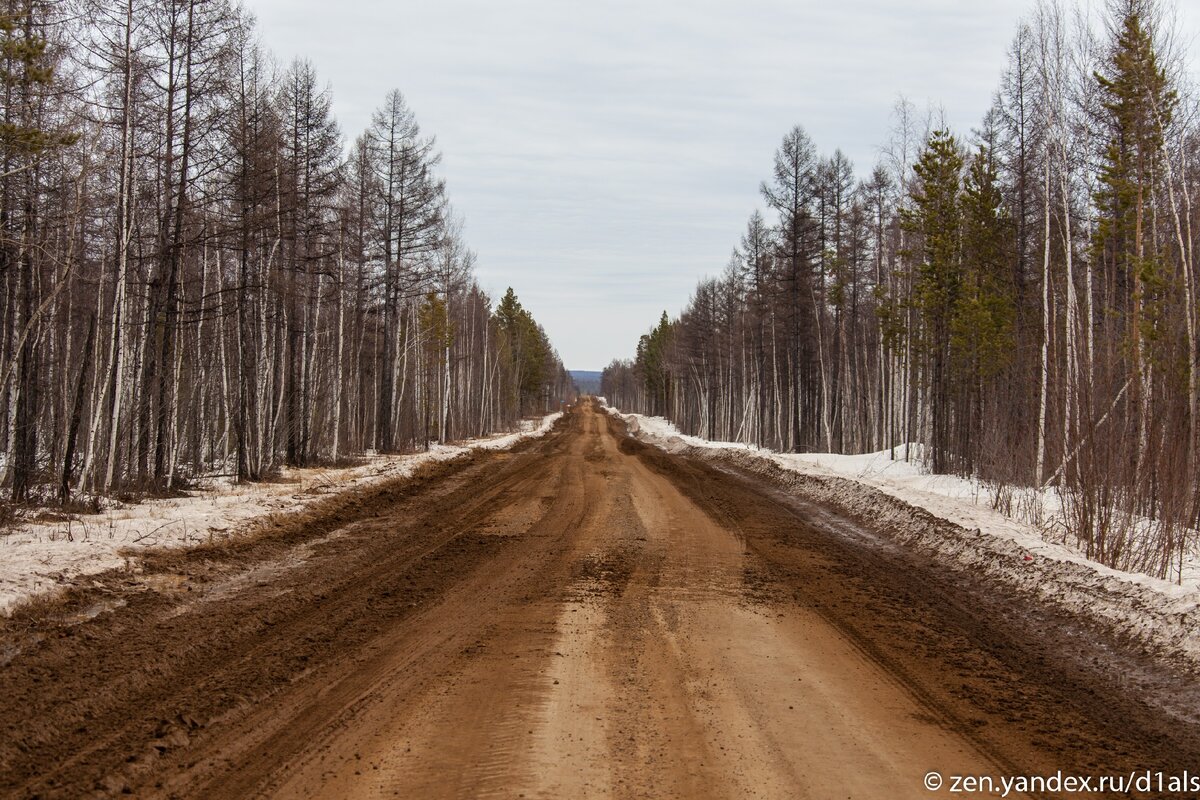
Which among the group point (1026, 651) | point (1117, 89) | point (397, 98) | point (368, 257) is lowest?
point (1026, 651)

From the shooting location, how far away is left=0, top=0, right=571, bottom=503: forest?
41.7 feet

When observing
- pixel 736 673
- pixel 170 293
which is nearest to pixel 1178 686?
pixel 736 673

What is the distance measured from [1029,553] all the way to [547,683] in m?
6.93

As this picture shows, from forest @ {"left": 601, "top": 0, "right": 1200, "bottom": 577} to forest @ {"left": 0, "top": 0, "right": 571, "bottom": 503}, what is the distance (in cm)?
1313

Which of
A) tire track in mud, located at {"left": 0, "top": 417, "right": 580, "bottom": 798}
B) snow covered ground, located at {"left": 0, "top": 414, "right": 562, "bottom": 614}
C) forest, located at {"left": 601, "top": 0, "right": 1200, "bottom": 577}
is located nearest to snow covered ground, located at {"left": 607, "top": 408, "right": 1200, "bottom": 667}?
forest, located at {"left": 601, "top": 0, "right": 1200, "bottom": 577}

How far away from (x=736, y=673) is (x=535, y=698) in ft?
5.04

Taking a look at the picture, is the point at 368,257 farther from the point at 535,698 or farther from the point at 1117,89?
the point at 535,698

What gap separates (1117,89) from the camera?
16.9 metres

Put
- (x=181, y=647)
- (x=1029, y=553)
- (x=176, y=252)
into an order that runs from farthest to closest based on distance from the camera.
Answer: (x=176, y=252), (x=1029, y=553), (x=181, y=647)

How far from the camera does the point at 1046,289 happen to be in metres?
16.5

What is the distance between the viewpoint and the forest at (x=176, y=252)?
1270cm

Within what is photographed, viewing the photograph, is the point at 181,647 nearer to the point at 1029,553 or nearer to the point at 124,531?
the point at 124,531

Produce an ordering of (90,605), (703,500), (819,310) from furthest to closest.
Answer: (819,310) → (703,500) → (90,605)

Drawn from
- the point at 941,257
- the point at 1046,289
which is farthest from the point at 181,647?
the point at 941,257
